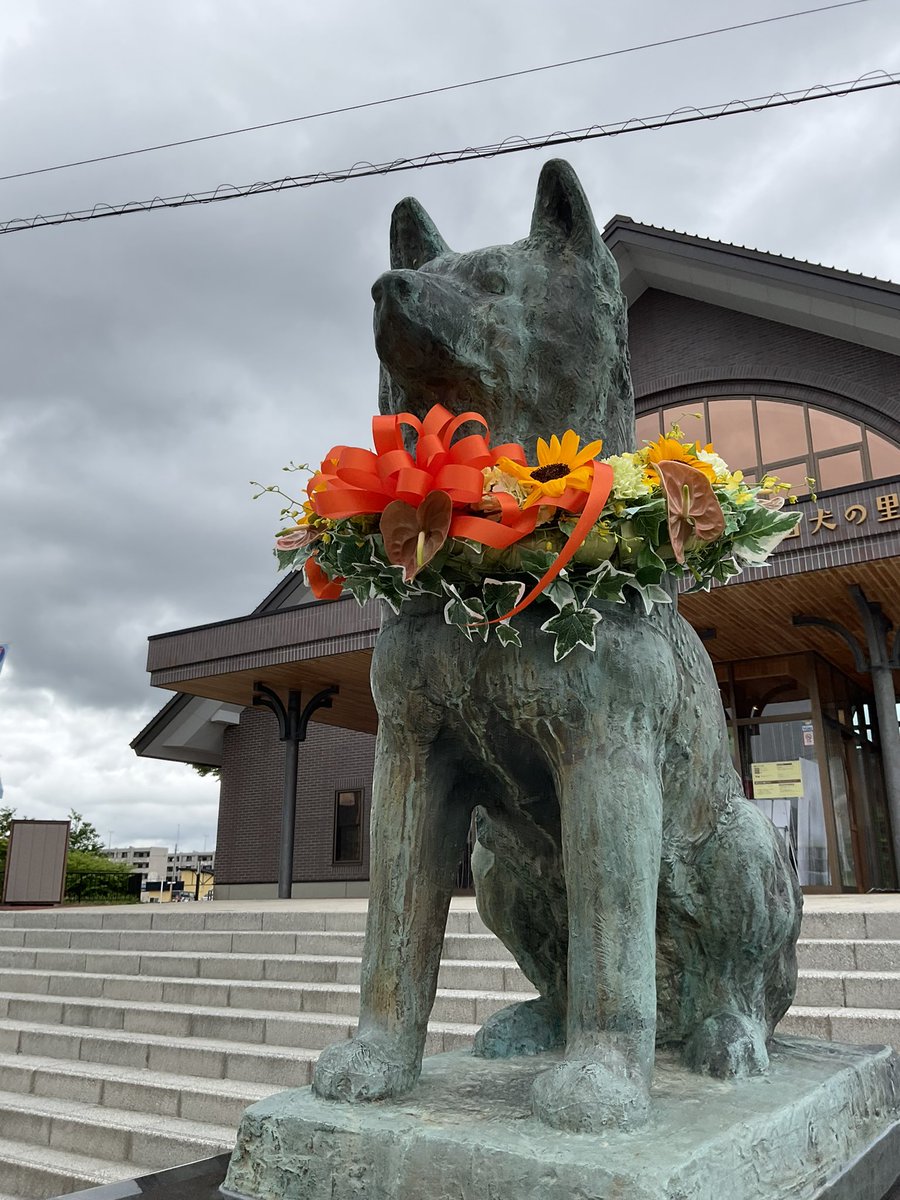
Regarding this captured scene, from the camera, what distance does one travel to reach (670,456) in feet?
5.25

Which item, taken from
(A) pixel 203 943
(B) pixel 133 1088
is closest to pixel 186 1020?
(B) pixel 133 1088

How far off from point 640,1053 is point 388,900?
487 millimetres

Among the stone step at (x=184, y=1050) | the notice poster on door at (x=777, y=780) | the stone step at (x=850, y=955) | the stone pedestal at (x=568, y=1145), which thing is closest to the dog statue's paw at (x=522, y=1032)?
the stone pedestal at (x=568, y=1145)

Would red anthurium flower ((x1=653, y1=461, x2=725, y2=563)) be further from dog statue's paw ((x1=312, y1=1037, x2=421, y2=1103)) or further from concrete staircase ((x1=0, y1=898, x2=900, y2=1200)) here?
concrete staircase ((x1=0, y1=898, x2=900, y2=1200))

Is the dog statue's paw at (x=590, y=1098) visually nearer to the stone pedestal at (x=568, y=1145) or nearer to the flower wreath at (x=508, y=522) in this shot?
the stone pedestal at (x=568, y=1145)

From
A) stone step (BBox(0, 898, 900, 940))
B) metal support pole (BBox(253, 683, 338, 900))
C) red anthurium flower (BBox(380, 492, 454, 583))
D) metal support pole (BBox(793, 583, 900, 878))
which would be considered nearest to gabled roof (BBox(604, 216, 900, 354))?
metal support pole (BBox(793, 583, 900, 878))

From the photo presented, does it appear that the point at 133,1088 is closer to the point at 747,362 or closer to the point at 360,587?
the point at 360,587

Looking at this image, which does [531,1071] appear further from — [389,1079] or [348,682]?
[348,682]

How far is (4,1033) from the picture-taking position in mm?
6008

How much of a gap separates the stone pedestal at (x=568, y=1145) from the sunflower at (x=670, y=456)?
100 cm

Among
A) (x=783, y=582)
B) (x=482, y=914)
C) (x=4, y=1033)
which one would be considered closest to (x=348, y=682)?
(x=783, y=582)

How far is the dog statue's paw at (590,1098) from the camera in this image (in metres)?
1.30

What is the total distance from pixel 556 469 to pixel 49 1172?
4220mm

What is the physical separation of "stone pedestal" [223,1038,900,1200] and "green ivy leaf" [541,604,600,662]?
2.30ft
